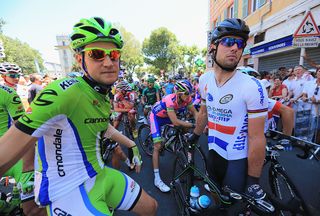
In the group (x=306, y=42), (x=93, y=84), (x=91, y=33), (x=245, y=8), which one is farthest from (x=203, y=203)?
(x=245, y=8)

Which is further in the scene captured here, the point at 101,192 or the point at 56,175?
the point at 101,192

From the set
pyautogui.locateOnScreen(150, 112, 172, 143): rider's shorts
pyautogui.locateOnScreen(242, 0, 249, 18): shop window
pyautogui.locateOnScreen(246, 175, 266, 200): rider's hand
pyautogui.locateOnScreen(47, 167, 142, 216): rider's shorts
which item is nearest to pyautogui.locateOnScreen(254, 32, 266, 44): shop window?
pyautogui.locateOnScreen(242, 0, 249, 18): shop window

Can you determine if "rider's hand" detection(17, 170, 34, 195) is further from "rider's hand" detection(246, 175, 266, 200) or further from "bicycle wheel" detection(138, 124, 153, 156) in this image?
"bicycle wheel" detection(138, 124, 153, 156)

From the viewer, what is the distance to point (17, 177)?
206 cm

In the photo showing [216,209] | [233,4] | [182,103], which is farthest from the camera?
[233,4]

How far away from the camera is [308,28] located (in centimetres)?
500

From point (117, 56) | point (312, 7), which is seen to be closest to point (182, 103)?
point (117, 56)

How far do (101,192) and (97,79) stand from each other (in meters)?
0.86

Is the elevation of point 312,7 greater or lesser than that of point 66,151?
greater

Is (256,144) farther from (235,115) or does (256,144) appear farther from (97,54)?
(97,54)

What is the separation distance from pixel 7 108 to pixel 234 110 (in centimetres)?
277

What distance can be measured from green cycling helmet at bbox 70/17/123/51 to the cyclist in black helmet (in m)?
1.10

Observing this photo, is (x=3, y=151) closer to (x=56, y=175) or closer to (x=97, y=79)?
(x=56, y=175)

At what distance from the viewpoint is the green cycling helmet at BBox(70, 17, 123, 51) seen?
140cm
